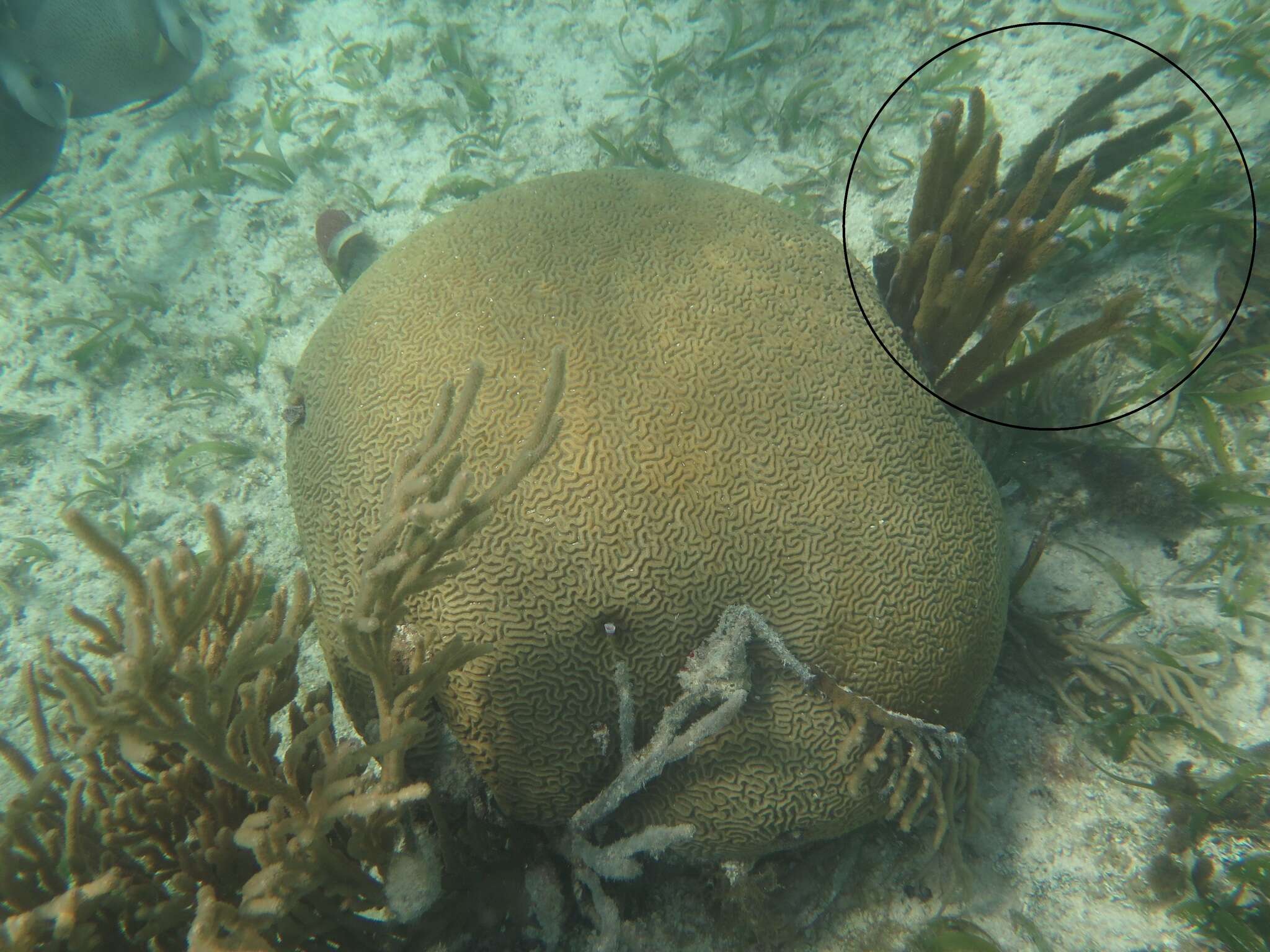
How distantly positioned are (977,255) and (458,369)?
7.70 ft

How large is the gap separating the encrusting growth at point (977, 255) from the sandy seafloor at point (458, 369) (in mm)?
796

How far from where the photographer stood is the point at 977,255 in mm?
2738

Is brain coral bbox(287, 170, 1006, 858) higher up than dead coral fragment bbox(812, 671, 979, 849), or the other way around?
brain coral bbox(287, 170, 1006, 858)

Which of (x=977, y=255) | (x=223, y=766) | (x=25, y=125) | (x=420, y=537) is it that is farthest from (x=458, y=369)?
(x=25, y=125)

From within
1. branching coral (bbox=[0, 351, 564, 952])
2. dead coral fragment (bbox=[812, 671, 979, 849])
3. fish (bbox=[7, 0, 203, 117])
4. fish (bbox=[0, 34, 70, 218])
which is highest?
fish (bbox=[7, 0, 203, 117])

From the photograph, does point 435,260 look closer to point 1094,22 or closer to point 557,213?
point 557,213

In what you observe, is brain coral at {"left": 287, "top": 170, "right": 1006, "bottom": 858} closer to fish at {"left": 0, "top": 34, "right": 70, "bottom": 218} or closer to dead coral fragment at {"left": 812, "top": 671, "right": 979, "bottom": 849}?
dead coral fragment at {"left": 812, "top": 671, "right": 979, "bottom": 849}

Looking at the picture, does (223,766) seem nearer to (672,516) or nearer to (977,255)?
(672,516)

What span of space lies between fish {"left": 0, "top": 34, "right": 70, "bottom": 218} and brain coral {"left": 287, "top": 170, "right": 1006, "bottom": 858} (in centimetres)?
499

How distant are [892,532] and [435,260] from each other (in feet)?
8.07

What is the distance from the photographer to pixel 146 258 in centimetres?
580

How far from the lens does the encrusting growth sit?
104 inches

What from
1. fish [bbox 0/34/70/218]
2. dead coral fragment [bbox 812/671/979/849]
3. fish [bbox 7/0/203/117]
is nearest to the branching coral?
dead coral fragment [bbox 812/671/979/849]

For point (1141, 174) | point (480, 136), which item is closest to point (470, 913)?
point (1141, 174)
